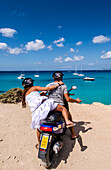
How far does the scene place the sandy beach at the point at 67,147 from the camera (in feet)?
10.1

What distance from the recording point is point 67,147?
12.3 ft

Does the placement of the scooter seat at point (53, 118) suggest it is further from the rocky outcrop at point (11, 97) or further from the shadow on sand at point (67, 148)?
the rocky outcrop at point (11, 97)

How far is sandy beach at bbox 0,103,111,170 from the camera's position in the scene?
3090 millimetres

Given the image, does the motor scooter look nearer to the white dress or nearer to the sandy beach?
the white dress

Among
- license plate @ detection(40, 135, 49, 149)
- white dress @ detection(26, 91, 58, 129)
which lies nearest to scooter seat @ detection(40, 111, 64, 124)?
white dress @ detection(26, 91, 58, 129)

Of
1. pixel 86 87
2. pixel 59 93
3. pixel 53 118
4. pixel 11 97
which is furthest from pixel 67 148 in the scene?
pixel 86 87

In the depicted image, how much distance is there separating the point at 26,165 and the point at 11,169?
0.38 m

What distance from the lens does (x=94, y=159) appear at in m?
3.24

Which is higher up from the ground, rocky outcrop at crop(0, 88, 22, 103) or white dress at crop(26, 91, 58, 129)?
white dress at crop(26, 91, 58, 129)

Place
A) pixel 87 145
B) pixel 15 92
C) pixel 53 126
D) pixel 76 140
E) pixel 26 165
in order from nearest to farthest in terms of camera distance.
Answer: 1. pixel 53 126
2. pixel 26 165
3. pixel 87 145
4. pixel 76 140
5. pixel 15 92

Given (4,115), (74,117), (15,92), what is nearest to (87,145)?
(74,117)

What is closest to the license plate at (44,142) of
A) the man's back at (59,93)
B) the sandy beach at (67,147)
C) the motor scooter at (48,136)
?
the motor scooter at (48,136)

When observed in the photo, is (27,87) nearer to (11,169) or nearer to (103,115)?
(11,169)

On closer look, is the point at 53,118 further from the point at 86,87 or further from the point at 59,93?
the point at 86,87
